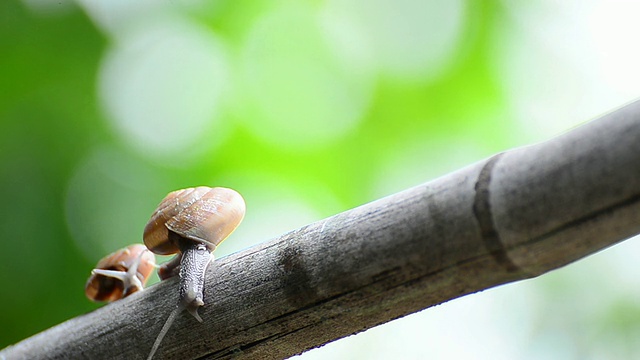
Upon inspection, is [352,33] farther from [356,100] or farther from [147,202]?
[147,202]

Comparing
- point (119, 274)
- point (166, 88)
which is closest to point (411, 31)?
point (166, 88)

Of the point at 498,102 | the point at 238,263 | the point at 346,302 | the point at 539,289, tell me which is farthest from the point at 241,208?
the point at 539,289

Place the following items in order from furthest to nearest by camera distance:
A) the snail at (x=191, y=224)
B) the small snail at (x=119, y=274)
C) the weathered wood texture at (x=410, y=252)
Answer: the small snail at (x=119, y=274) → the snail at (x=191, y=224) → the weathered wood texture at (x=410, y=252)

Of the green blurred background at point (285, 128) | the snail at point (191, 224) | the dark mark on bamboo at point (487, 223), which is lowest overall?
the dark mark on bamboo at point (487, 223)

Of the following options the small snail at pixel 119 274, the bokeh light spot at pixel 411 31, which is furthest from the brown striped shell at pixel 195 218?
the bokeh light spot at pixel 411 31

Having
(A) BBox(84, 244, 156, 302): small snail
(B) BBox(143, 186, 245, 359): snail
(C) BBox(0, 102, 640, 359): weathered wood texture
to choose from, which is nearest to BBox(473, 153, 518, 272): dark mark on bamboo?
(C) BBox(0, 102, 640, 359): weathered wood texture

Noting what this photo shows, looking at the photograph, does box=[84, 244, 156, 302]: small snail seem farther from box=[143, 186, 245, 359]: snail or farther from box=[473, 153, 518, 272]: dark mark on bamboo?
box=[473, 153, 518, 272]: dark mark on bamboo

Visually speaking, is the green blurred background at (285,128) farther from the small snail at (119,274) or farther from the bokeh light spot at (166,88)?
the small snail at (119,274)

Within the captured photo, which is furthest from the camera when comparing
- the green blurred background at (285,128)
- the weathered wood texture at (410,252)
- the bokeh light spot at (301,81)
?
the bokeh light spot at (301,81)
